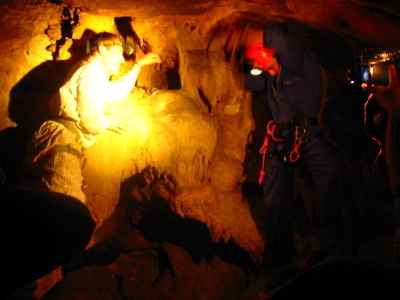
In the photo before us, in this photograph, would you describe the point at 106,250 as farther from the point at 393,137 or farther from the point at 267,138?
the point at 267,138

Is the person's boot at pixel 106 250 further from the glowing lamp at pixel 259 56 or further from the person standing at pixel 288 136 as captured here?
the glowing lamp at pixel 259 56

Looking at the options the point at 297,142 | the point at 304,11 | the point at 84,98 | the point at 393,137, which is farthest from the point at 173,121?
the point at 393,137

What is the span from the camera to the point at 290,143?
11.5 feet

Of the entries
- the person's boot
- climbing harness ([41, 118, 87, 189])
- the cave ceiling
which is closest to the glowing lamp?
the cave ceiling

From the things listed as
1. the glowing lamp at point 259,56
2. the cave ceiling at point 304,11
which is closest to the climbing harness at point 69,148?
the cave ceiling at point 304,11

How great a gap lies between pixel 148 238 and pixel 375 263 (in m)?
4.07

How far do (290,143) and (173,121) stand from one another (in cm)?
153

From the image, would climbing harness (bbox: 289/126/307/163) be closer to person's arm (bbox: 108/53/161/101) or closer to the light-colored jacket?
person's arm (bbox: 108/53/161/101)

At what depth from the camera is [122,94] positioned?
11.3 ft

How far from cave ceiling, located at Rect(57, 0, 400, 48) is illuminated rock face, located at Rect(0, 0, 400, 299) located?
0.07ft

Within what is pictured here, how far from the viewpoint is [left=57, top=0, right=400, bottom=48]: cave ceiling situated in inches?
102

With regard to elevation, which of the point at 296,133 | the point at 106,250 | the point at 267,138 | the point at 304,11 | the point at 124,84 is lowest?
the point at 106,250

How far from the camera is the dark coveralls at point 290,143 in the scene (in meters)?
3.34

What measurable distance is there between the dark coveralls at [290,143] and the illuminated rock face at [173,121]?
360mm
